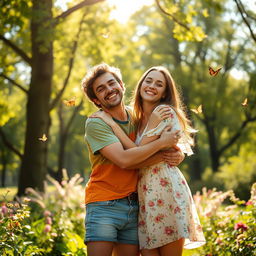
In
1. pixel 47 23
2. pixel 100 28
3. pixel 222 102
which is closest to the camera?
pixel 47 23

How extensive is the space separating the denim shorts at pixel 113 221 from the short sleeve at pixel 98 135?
491 millimetres

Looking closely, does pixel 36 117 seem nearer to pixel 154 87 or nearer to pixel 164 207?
pixel 154 87

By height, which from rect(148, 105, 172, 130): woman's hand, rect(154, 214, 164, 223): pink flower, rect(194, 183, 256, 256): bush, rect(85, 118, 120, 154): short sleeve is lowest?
rect(194, 183, 256, 256): bush

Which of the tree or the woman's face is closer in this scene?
the woman's face

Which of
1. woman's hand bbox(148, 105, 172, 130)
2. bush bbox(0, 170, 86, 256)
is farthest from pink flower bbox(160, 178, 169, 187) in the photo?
bush bbox(0, 170, 86, 256)

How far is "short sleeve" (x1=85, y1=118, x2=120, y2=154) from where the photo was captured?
12.4 feet

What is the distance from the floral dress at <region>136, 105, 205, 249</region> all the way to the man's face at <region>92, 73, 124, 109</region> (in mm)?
413

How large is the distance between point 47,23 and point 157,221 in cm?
600

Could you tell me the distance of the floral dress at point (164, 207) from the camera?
3.74 meters

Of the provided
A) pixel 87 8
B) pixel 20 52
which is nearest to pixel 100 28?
pixel 87 8

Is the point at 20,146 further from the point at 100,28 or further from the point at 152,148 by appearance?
the point at 152,148

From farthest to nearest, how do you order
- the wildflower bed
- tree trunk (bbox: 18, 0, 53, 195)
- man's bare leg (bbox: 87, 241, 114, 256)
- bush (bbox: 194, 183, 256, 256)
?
tree trunk (bbox: 18, 0, 53, 195), bush (bbox: 194, 183, 256, 256), the wildflower bed, man's bare leg (bbox: 87, 241, 114, 256)

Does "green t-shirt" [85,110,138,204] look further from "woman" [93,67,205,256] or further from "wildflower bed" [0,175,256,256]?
"wildflower bed" [0,175,256,256]

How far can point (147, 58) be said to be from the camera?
1032 inches
